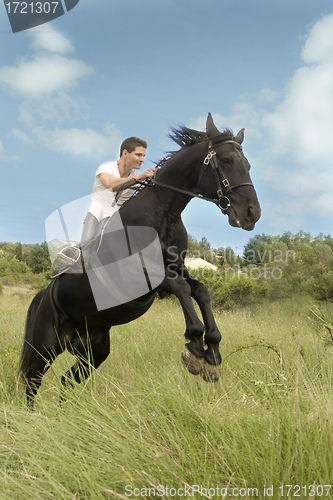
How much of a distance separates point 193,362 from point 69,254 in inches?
76.4

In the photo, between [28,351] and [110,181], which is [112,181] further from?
[28,351]

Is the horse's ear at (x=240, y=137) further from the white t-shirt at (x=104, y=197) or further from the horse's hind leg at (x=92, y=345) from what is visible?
the horse's hind leg at (x=92, y=345)

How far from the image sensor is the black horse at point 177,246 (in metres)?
3.87

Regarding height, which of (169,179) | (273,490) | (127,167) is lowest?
(273,490)

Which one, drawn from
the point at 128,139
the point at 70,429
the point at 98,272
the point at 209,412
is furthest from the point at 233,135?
the point at 70,429

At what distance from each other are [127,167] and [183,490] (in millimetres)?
3660

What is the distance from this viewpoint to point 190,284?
4.15 m

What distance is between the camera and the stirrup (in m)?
4.75

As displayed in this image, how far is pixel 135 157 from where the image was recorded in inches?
195

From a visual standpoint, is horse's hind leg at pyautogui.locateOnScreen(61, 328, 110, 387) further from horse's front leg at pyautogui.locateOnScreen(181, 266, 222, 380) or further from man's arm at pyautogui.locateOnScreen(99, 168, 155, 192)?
man's arm at pyautogui.locateOnScreen(99, 168, 155, 192)

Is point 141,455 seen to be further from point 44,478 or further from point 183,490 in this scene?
point 44,478

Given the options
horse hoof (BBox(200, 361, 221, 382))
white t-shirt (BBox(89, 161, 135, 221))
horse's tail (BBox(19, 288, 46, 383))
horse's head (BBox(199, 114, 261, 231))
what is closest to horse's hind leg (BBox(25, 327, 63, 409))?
horse's tail (BBox(19, 288, 46, 383))

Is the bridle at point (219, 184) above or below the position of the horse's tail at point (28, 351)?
above

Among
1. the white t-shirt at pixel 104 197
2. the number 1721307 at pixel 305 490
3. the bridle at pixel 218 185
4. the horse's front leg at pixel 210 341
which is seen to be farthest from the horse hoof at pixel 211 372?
the white t-shirt at pixel 104 197
